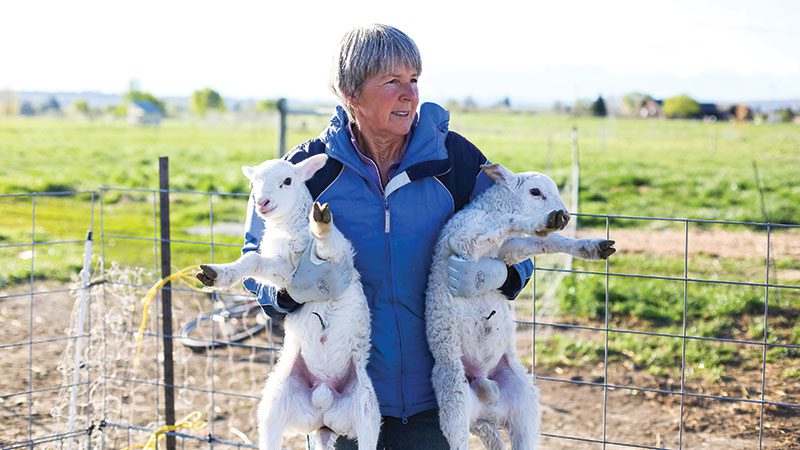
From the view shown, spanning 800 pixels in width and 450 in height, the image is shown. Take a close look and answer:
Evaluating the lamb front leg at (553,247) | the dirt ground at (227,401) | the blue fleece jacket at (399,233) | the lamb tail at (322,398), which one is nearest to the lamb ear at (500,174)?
the blue fleece jacket at (399,233)

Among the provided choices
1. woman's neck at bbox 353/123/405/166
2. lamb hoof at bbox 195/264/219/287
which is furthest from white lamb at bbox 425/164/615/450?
lamb hoof at bbox 195/264/219/287

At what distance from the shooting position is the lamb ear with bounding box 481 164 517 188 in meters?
3.60

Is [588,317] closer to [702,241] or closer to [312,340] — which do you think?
[702,241]

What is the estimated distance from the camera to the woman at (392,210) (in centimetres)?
332

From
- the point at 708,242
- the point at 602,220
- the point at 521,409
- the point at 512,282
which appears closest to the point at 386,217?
the point at 512,282

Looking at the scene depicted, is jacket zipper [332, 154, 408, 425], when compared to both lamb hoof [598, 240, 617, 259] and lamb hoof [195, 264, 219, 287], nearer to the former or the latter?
lamb hoof [195, 264, 219, 287]

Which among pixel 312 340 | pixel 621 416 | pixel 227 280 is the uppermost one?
pixel 227 280

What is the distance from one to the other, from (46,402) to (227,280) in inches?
163

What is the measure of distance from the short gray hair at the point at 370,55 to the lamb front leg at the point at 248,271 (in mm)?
735

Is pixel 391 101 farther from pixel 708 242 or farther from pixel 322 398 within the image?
pixel 708 242

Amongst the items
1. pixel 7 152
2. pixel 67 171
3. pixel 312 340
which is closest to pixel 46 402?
pixel 312 340

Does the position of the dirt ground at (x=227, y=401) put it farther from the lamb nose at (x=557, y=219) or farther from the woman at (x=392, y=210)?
the lamb nose at (x=557, y=219)

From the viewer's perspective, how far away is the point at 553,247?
3.43 m

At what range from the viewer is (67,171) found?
2512 cm
